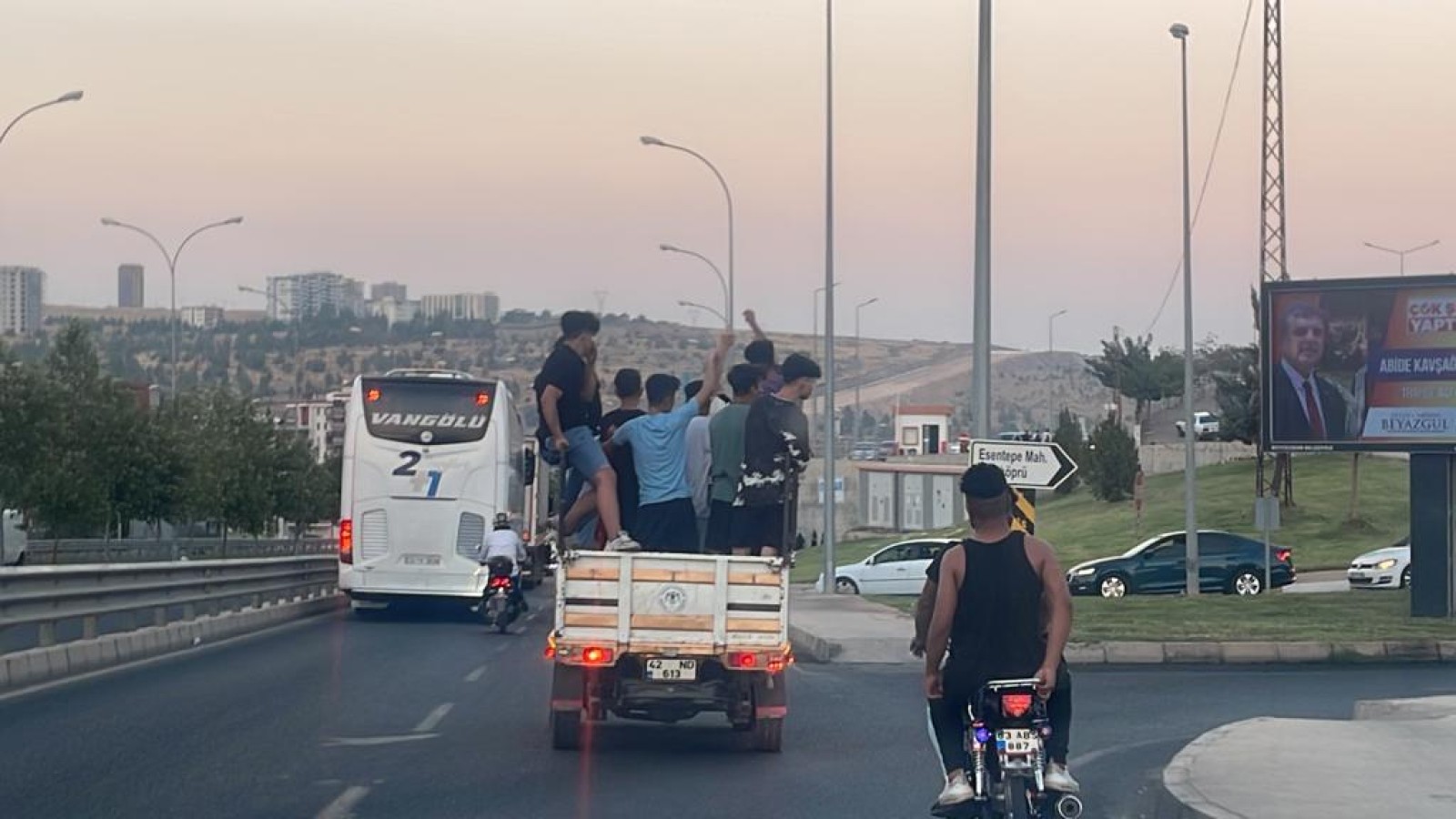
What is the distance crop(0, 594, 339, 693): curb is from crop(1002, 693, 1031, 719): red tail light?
438 inches

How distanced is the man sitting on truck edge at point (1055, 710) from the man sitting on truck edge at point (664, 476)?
16.0ft

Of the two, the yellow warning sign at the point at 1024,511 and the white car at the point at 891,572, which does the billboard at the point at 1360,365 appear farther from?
the white car at the point at 891,572

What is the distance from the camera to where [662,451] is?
522 inches

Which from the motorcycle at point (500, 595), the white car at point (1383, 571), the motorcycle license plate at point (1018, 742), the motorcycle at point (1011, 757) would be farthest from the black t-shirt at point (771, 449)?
the white car at point (1383, 571)

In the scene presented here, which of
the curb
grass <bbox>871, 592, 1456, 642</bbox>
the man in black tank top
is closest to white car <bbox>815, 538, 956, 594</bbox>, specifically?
grass <bbox>871, 592, 1456, 642</bbox>

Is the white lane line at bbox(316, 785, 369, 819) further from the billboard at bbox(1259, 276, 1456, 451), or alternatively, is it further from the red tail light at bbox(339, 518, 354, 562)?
the billboard at bbox(1259, 276, 1456, 451)

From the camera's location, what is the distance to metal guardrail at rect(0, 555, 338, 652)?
697 inches

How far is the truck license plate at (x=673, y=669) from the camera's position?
41.1 ft

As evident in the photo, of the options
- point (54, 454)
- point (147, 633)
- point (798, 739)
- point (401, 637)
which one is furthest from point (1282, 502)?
point (798, 739)

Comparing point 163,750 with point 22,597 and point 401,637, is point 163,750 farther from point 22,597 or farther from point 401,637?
point 401,637

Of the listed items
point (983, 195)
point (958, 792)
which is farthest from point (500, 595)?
point (958, 792)

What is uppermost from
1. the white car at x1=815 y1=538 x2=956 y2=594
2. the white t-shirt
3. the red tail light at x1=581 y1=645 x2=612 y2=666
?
the white t-shirt

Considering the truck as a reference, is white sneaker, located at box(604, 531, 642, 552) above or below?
above

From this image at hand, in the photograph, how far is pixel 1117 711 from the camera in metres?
16.4
